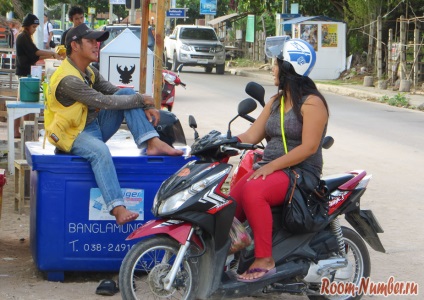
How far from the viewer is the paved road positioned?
708 cm

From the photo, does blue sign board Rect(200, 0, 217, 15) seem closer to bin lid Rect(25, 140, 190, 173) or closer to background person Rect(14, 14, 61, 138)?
background person Rect(14, 14, 61, 138)

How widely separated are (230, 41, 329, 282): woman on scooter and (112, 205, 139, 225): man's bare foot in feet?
2.68

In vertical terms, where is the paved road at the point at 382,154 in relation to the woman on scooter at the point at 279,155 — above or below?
below

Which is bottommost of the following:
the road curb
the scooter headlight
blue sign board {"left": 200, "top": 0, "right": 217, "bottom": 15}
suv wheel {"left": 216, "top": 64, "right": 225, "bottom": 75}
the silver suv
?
the scooter headlight

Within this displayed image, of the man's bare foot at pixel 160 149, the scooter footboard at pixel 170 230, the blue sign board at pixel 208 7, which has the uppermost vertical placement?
the blue sign board at pixel 208 7

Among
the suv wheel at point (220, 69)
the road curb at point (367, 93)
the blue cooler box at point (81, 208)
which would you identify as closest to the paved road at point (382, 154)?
the road curb at point (367, 93)

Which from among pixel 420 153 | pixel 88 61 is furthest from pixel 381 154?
pixel 88 61

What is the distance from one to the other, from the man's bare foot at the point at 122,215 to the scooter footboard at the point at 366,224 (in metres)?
1.38

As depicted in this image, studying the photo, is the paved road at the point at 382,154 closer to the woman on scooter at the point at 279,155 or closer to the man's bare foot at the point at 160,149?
the woman on scooter at the point at 279,155

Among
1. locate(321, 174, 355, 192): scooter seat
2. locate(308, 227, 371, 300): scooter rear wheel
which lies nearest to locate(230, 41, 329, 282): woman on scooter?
locate(321, 174, 355, 192): scooter seat

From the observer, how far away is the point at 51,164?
5.79 metres

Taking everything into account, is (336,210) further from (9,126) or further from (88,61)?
(9,126)

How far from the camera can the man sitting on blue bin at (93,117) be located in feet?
18.7

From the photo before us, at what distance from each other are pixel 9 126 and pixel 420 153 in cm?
609
